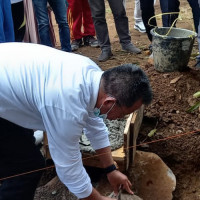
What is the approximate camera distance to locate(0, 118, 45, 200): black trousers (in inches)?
79.7

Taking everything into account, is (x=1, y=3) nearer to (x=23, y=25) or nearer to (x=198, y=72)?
(x=23, y=25)

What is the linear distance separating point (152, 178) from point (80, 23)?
361 cm

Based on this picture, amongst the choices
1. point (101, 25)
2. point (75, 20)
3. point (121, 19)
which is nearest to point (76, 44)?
point (75, 20)

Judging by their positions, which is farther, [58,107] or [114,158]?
[114,158]

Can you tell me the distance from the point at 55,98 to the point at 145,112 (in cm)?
184

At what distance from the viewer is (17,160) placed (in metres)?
2.09

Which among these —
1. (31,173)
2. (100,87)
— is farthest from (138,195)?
(100,87)

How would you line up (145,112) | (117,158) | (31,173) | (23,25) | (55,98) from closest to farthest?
(55,98)
(31,173)
(117,158)
(145,112)
(23,25)

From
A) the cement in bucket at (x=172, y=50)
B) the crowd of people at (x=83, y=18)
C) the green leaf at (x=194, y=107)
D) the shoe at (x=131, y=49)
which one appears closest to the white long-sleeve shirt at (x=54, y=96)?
the green leaf at (x=194, y=107)

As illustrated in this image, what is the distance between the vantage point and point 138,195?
261 cm

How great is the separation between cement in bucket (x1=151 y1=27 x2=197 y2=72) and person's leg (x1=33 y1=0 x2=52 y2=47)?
4.86 feet

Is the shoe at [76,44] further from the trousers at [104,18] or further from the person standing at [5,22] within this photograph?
the person standing at [5,22]

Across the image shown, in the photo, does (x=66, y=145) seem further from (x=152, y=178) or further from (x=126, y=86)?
(x=152, y=178)

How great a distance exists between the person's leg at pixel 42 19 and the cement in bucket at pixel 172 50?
1482mm
